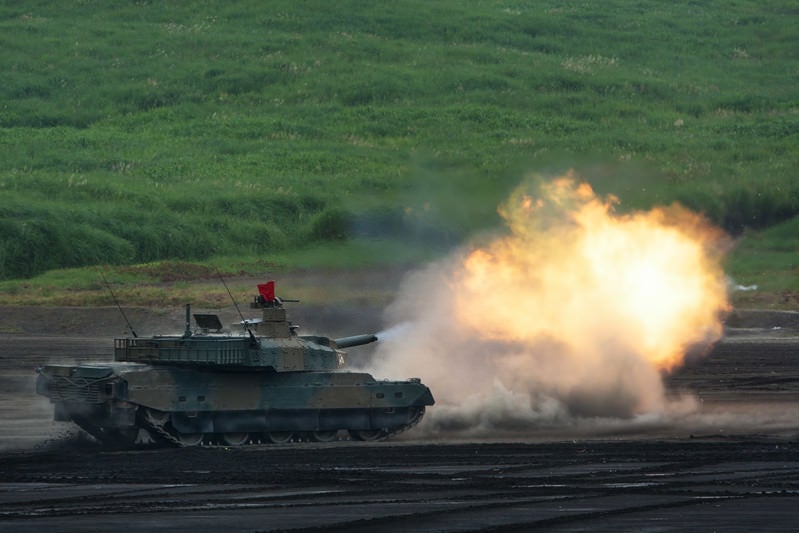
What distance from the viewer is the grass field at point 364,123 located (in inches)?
2160

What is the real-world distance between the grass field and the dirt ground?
16.3 metres

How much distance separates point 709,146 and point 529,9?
1341 inches

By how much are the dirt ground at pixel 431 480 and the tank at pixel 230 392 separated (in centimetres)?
65

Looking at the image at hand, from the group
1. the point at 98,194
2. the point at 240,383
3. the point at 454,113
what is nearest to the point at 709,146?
the point at 454,113

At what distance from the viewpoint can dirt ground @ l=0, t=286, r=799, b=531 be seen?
70.6 feet

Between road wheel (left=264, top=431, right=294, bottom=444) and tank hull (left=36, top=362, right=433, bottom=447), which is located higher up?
tank hull (left=36, top=362, right=433, bottom=447)

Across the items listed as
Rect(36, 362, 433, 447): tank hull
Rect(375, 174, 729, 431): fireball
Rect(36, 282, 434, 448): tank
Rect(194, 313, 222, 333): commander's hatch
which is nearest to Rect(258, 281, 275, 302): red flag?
Rect(36, 282, 434, 448): tank

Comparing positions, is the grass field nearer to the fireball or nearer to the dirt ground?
the fireball

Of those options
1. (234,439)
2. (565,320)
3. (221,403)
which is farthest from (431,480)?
(565,320)

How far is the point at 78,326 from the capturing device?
5075 cm

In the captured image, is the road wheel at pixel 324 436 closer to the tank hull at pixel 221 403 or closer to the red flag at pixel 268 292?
the tank hull at pixel 221 403

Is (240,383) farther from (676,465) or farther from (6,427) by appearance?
(676,465)

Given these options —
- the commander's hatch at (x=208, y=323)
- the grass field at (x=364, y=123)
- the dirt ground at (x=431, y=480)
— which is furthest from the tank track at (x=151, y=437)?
the grass field at (x=364, y=123)

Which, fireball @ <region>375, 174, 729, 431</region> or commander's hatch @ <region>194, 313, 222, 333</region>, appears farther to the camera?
fireball @ <region>375, 174, 729, 431</region>
